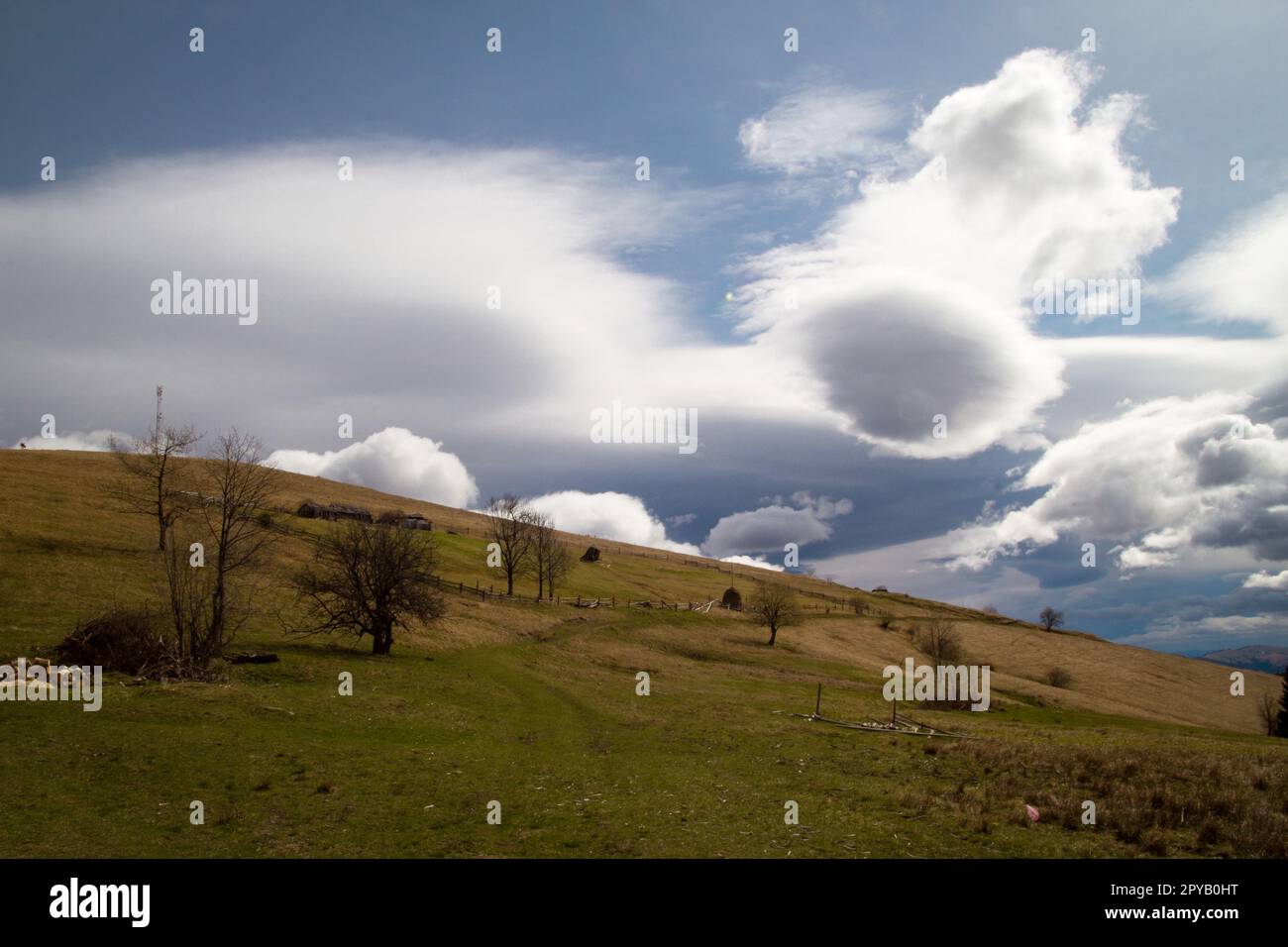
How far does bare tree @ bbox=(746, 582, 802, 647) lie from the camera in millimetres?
90312

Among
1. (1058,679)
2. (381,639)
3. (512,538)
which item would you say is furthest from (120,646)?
(1058,679)

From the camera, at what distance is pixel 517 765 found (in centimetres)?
2627

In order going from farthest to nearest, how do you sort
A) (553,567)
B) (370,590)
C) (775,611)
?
(553,567) → (775,611) → (370,590)

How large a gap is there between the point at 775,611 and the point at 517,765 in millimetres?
68194

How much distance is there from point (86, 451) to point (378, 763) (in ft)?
500

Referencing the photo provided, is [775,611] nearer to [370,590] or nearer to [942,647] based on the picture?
[942,647]

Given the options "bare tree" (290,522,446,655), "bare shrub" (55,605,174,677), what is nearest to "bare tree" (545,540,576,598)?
"bare tree" (290,522,446,655)

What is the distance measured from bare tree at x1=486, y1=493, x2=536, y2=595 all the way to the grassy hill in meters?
30.9

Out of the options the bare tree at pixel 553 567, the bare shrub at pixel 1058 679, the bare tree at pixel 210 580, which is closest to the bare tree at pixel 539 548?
the bare tree at pixel 553 567

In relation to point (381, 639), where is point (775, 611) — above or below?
below
